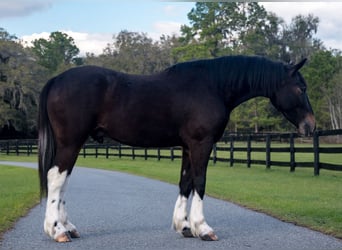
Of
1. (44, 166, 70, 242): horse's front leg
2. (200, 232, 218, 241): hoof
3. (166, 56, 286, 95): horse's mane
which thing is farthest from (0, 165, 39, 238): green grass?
(166, 56, 286, 95): horse's mane

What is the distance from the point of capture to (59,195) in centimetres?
564

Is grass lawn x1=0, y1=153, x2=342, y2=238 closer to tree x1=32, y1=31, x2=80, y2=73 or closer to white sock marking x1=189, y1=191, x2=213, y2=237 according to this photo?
white sock marking x1=189, y1=191, x2=213, y2=237

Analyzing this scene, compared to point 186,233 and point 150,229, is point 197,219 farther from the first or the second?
point 150,229

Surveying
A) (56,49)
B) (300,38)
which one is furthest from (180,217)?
(56,49)

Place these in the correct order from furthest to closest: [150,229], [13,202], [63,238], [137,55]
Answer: [137,55] < [13,202] < [150,229] < [63,238]

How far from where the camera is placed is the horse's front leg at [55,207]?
5399 mm

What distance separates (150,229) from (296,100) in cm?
239

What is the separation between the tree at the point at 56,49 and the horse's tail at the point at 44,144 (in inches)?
2745

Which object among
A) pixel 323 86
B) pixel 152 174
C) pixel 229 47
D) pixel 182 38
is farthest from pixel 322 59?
pixel 152 174

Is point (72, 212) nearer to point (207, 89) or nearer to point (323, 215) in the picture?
point (207, 89)

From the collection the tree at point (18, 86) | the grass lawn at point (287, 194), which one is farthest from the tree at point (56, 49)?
the grass lawn at point (287, 194)

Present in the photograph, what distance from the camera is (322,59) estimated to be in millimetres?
55094

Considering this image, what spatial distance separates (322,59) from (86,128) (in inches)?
2087

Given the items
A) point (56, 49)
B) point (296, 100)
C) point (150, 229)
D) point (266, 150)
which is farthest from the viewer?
point (56, 49)
